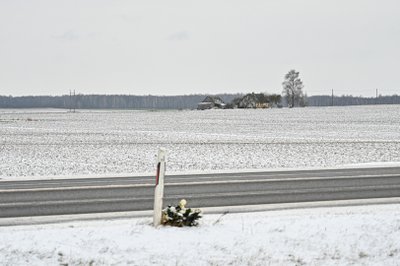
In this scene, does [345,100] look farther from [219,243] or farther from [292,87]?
[219,243]

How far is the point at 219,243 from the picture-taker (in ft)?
24.4

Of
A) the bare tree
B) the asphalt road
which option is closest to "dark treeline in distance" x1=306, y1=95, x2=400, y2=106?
the bare tree

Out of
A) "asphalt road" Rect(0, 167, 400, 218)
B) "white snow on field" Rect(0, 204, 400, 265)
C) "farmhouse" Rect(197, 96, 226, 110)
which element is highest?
"farmhouse" Rect(197, 96, 226, 110)

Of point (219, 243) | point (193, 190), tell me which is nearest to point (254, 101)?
point (193, 190)

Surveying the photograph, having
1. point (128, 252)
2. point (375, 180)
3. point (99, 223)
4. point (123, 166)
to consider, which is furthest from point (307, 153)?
point (128, 252)

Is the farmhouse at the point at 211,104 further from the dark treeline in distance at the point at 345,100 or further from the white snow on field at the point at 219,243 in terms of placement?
the white snow on field at the point at 219,243

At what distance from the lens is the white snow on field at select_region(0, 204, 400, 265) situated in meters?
6.91

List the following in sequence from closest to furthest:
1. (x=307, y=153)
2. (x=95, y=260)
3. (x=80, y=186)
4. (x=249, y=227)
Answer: (x=95, y=260)
(x=249, y=227)
(x=80, y=186)
(x=307, y=153)

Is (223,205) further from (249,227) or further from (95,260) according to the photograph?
(95,260)

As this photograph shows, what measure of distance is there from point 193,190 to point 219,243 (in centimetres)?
509

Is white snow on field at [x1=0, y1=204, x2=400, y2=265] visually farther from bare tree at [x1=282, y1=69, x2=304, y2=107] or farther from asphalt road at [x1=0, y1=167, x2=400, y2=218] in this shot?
bare tree at [x1=282, y1=69, x2=304, y2=107]

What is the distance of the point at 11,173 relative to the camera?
17250mm

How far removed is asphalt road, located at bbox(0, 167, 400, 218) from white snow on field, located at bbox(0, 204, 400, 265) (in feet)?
6.12

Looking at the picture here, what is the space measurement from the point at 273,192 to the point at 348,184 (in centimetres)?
223
